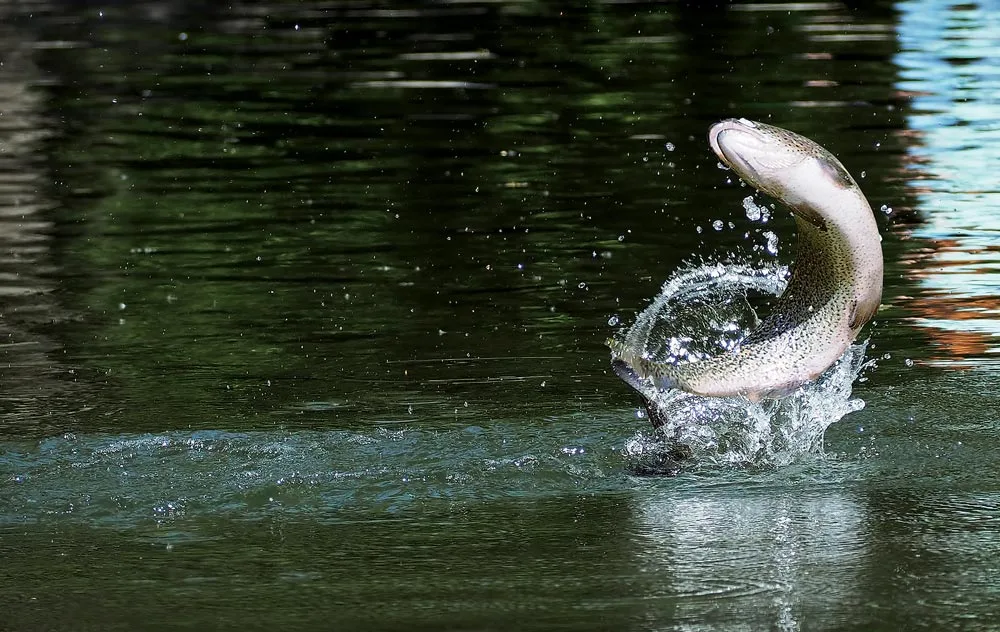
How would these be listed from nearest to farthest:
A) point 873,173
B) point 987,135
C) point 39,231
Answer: point 39,231 → point 873,173 → point 987,135

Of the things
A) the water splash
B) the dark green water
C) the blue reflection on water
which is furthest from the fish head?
the blue reflection on water

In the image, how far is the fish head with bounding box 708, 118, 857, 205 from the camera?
6668 millimetres

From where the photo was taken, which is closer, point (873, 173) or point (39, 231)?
point (39, 231)

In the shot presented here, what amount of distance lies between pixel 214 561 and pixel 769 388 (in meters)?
2.17

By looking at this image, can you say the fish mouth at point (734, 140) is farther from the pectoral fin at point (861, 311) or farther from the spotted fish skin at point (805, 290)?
the pectoral fin at point (861, 311)

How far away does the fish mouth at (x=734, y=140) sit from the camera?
21.8 feet

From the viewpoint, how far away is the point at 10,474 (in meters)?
8.23

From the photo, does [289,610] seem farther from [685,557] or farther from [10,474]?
[10,474]

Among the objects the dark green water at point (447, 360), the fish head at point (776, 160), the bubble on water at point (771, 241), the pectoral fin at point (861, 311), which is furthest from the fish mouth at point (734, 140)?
the bubble on water at point (771, 241)

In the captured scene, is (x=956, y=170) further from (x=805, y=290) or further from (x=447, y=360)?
(x=805, y=290)

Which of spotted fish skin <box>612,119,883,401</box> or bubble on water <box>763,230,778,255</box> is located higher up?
spotted fish skin <box>612,119,883,401</box>

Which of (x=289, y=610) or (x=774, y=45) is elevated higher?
(x=289, y=610)

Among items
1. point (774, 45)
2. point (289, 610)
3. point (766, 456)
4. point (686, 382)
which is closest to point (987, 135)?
point (774, 45)

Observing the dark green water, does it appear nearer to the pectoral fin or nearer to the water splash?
the water splash
